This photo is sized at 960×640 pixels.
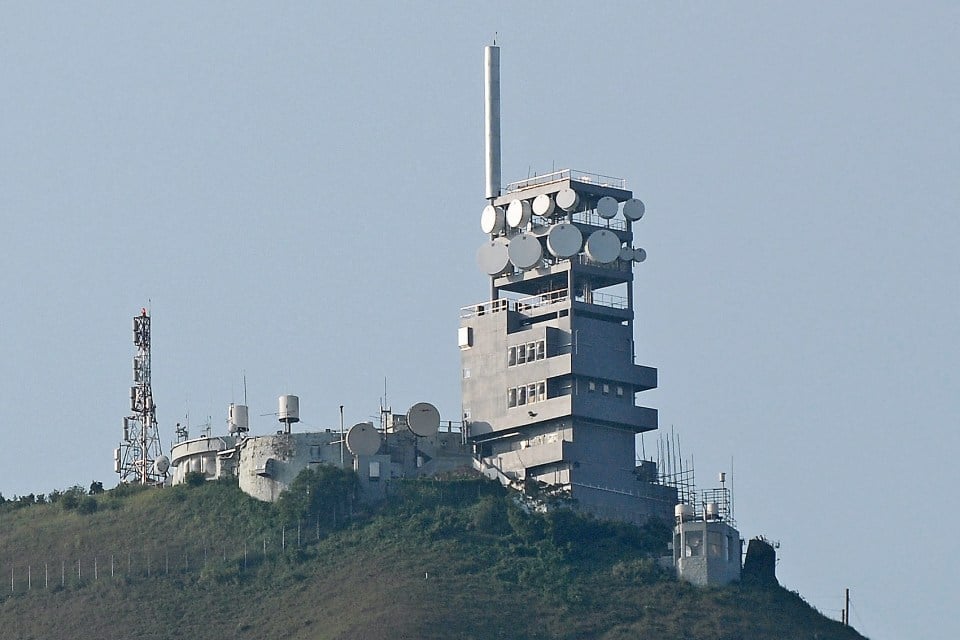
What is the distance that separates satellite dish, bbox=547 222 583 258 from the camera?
160m

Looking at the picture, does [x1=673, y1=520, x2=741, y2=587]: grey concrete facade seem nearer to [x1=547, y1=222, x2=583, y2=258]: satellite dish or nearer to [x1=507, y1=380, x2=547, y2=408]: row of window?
[x1=507, y1=380, x2=547, y2=408]: row of window

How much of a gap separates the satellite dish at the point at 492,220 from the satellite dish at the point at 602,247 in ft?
18.2

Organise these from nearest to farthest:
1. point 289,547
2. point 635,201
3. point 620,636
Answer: point 620,636 < point 289,547 < point 635,201

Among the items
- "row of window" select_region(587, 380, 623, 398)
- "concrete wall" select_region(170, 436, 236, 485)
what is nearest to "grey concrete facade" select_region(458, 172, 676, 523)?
"row of window" select_region(587, 380, 623, 398)

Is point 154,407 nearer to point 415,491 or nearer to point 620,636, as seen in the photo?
point 415,491

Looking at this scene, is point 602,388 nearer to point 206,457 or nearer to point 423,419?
point 423,419

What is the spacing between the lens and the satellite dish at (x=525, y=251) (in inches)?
6319

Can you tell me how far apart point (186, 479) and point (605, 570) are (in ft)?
86.9

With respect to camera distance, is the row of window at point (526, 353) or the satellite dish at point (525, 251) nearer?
the row of window at point (526, 353)

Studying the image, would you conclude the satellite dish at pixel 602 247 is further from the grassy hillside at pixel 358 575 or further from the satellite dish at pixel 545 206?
the grassy hillside at pixel 358 575

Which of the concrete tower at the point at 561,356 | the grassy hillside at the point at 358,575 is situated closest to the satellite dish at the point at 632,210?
the concrete tower at the point at 561,356

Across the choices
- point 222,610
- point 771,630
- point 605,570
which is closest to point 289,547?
point 222,610

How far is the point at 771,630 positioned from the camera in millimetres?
145125

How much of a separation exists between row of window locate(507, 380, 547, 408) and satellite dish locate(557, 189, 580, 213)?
399 inches
